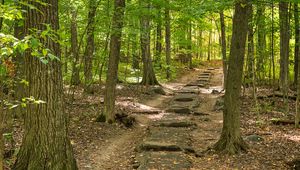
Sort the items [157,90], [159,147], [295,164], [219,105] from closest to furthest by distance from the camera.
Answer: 1. [295,164]
2. [159,147]
3. [219,105]
4. [157,90]

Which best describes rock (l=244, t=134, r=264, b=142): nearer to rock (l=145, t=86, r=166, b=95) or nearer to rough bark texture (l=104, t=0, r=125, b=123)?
rough bark texture (l=104, t=0, r=125, b=123)

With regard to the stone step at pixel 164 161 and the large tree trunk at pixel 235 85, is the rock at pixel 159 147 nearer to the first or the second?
the stone step at pixel 164 161

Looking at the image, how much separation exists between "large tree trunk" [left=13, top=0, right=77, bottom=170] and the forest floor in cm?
177

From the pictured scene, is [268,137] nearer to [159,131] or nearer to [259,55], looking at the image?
[159,131]

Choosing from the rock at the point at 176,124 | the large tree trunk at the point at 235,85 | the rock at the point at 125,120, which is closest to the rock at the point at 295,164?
the large tree trunk at the point at 235,85

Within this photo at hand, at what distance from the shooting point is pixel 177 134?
11117mm

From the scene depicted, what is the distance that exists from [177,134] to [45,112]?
582 centimetres

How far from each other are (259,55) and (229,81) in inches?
429

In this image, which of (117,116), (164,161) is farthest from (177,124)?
(164,161)

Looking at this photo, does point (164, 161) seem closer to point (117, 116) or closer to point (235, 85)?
point (235, 85)

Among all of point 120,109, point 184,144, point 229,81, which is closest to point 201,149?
point 184,144

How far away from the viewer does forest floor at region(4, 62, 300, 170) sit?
27.9 feet

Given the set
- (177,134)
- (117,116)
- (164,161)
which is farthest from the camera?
(117,116)

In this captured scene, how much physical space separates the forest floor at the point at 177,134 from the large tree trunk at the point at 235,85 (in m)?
0.34
